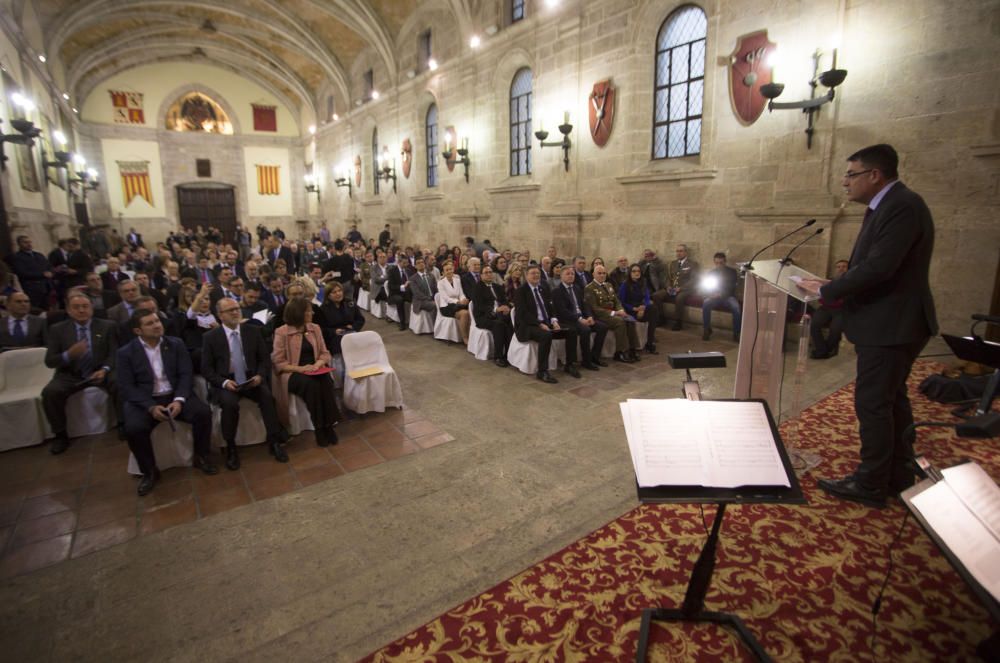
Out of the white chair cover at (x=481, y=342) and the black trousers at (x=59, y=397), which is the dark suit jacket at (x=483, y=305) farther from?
the black trousers at (x=59, y=397)

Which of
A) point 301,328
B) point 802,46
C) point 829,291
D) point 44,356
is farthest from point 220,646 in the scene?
point 802,46

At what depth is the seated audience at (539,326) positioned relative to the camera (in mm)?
6062

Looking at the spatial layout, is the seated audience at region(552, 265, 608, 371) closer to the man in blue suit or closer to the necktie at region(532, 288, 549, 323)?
the necktie at region(532, 288, 549, 323)

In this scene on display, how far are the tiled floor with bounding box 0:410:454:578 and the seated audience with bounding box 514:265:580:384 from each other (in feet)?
5.99

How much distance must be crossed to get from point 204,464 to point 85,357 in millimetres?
1805

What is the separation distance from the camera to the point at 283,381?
14.7ft

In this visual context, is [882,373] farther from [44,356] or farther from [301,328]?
[44,356]

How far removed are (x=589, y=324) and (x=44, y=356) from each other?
5.66 meters

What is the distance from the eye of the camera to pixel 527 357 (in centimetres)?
617

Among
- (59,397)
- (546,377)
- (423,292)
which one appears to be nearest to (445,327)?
(423,292)

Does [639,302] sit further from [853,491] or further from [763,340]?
[853,491]

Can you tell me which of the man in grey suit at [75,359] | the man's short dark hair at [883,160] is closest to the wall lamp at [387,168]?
the man in grey suit at [75,359]

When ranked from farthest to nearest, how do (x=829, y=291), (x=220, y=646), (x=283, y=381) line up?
1. (x=283, y=381)
2. (x=829, y=291)
3. (x=220, y=646)

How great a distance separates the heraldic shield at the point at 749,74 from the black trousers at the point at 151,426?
25.3 ft
